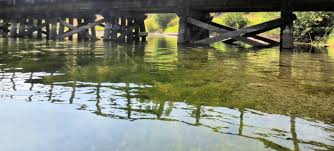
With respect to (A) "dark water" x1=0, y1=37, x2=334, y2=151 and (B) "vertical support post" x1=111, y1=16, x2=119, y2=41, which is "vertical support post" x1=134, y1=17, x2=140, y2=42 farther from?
(A) "dark water" x1=0, y1=37, x2=334, y2=151

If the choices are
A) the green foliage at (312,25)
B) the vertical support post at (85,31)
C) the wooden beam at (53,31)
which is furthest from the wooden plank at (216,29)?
the wooden beam at (53,31)

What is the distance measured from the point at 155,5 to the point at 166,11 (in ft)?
5.01

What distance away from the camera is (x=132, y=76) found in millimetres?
7332

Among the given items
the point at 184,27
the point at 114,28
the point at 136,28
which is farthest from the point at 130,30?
the point at 184,27

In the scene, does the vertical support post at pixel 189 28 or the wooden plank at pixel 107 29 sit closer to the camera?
the vertical support post at pixel 189 28

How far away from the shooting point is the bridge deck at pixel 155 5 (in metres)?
16.6

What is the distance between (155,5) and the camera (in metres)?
19.3

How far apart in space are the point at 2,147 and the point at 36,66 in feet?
18.8

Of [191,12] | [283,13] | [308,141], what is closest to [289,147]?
[308,141]

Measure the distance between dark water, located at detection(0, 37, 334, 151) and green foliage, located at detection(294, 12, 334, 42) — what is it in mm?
20020

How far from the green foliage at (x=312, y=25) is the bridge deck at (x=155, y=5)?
9.31 metres

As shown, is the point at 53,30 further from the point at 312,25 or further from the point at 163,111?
the point at 163,111

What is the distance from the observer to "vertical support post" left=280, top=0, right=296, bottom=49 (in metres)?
16.0

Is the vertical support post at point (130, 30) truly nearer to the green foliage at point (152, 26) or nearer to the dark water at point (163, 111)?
the dark water at point (163, 111)
